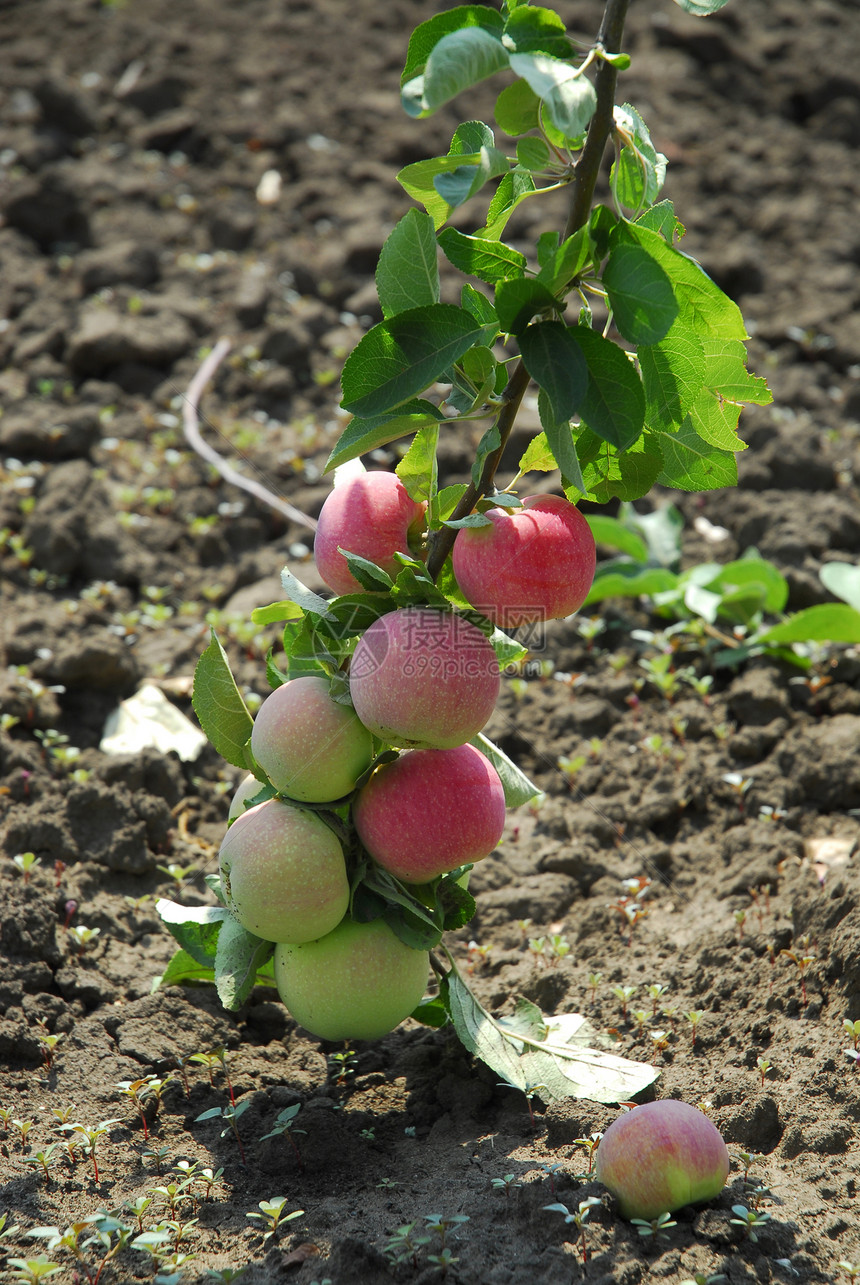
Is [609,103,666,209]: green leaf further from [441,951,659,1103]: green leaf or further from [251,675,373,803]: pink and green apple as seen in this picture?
[441,951,659,1103]: green leaf

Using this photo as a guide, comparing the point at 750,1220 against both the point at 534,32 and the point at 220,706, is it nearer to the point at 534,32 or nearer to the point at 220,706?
the point at 220,706

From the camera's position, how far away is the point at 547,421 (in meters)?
1.49

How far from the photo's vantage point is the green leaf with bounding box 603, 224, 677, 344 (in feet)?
4.50

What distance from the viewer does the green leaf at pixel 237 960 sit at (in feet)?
5.61

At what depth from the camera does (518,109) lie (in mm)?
1463

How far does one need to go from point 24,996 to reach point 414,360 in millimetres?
1325

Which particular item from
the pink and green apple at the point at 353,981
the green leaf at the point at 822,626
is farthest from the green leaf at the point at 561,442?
the green leaf at the point at 822,626

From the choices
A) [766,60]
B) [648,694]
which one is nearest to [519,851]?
[648,694]

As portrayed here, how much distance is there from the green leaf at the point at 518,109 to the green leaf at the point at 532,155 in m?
0.04

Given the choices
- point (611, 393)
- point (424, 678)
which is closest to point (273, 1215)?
point (424, 678)

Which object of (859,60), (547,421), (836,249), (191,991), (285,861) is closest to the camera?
(547,421)

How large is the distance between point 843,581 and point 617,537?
2.20ft

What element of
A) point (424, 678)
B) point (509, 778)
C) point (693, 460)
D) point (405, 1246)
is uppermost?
point (693, 460)

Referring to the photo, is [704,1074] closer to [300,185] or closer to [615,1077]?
[615,1077]
